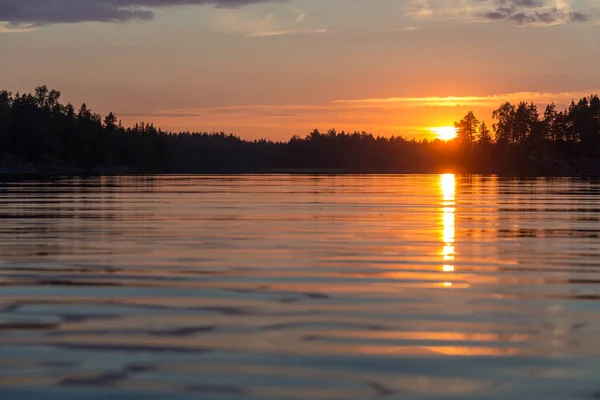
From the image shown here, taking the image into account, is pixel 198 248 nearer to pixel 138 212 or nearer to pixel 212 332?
pixel 212 332

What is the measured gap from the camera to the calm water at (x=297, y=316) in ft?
30.3

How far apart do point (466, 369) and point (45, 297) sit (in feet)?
24.4

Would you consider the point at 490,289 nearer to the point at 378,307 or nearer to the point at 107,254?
the point at 378,307

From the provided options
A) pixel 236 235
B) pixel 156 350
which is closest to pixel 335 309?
pixel 156 350

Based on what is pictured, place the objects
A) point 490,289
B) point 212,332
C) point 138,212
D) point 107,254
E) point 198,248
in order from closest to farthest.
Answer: point 212,332, point 490,289, point 107,254, point 198,248, point 138,212

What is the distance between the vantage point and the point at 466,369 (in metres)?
9.77

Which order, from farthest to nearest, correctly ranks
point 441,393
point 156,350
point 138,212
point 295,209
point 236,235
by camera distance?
point 295,209, point 138,212, point 236,235, point 156,350, point 441,393

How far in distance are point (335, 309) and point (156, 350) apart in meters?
3.58

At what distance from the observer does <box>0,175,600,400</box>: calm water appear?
925cm

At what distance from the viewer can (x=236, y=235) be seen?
26609 mm

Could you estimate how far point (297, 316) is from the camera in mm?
12766

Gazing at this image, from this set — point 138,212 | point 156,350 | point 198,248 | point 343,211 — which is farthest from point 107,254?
point 343,211

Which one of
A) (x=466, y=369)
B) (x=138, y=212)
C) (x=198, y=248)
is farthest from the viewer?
(x=138, y=212)

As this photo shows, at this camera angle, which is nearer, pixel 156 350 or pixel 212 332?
pixel 156 350
